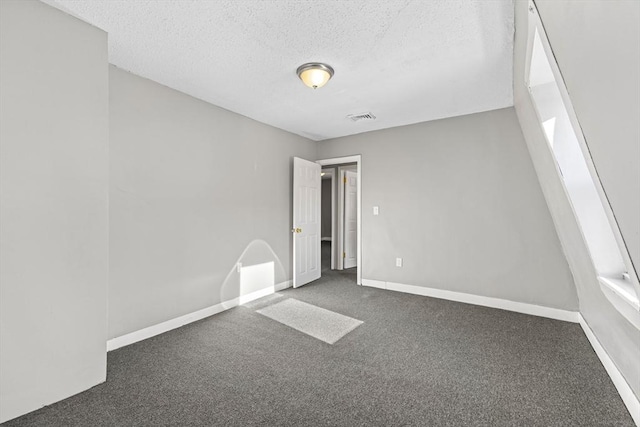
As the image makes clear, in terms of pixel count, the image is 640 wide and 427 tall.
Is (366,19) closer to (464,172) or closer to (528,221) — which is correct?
(464,172)

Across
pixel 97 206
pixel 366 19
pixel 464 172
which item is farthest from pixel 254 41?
pixel 464 172

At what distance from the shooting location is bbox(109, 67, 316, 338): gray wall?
2619mm

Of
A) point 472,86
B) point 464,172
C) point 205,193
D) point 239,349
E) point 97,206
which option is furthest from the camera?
point 464,172

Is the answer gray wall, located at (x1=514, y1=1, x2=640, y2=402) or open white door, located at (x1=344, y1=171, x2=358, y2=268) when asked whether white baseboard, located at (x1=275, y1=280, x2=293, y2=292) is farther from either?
gray wall, located at (x1=514, y1=1, x2=640, y2=402)

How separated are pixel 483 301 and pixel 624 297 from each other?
244 cm

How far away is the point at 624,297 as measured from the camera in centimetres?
145

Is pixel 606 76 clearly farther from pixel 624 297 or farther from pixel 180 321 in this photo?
pixel 180 321

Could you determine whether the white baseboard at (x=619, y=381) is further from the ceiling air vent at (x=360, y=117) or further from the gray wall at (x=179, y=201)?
the gray wall at (x=179, y=201)

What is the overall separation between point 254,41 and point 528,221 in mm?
3456

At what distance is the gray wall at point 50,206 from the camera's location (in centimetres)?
172

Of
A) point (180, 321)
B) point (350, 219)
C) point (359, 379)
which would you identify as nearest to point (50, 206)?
point (180, 321)

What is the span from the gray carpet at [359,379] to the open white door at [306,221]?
1.58m

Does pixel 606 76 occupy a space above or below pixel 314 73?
below

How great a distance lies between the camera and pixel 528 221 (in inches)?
134
